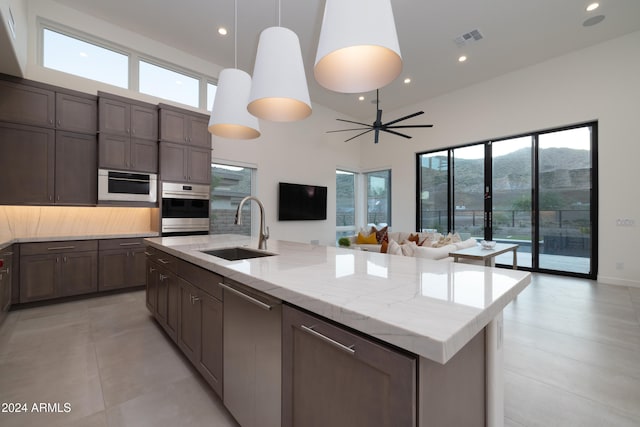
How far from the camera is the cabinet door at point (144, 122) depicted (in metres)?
3.90

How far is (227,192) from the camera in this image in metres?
5.41

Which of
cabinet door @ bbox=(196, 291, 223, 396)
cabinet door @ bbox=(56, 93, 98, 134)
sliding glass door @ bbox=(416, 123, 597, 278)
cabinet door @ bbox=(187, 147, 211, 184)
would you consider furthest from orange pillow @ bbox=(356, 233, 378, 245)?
cabinet door @ bbox=(56, 93, 98, 134)

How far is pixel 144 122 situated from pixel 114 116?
35cm

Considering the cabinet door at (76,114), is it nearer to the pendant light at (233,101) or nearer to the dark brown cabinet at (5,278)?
the dark brown cabinet at (5,278)

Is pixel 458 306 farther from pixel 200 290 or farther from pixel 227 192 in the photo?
pixel 227 192

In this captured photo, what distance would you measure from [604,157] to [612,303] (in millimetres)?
2495

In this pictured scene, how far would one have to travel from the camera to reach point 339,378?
0.86 meters

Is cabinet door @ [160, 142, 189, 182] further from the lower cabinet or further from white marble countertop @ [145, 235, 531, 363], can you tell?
white marble countertop @ [145, 235, 531, 363]

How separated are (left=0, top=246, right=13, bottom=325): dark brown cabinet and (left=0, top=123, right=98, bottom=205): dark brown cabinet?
2.45ft

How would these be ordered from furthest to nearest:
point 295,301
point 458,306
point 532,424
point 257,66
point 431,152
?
1. point 431,152
2. point 257,66
3. point 532,424
4. point 295,301
5. point 458,306

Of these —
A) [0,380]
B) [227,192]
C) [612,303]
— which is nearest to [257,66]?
[0,380]

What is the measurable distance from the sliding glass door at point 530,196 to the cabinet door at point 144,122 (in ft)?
19.3

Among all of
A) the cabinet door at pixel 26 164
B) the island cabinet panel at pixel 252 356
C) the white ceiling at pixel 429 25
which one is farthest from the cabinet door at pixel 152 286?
the white ceiling at pixel 429 25

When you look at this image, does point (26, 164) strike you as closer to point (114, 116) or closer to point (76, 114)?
point (76, 114)
